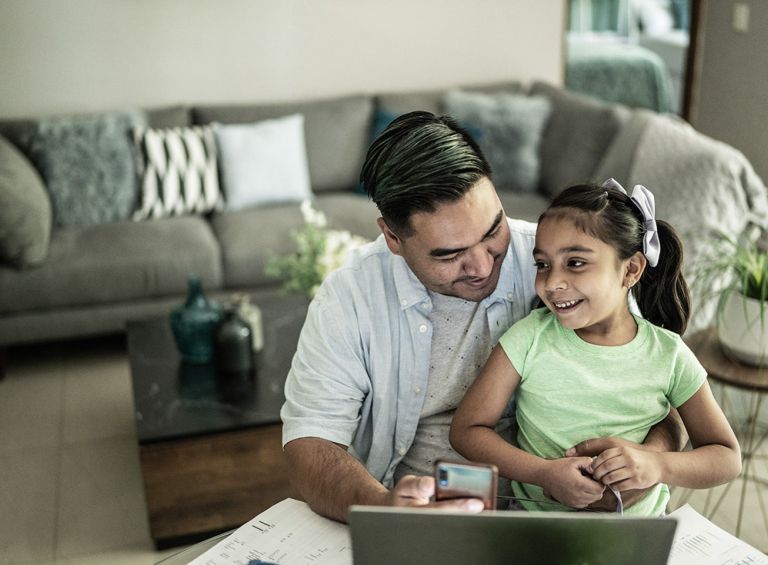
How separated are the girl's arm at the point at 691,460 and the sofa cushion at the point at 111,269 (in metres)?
2.45

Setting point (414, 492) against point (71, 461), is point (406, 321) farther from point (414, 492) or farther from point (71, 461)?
point (71, 461)

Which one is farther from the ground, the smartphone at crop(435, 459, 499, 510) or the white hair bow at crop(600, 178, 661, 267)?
the white hair bow at crop(600, 178, 661, 267)

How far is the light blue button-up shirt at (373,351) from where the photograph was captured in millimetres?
1611

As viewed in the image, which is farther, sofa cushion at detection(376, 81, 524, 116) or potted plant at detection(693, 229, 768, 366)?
sofa cushion at detection(376, 81, 524, 116)

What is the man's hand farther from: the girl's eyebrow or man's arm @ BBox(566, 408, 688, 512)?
the girl's eyebrow

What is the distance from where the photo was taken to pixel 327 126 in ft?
14.0

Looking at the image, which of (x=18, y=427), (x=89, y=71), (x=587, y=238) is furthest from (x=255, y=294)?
(x=587, y=238)

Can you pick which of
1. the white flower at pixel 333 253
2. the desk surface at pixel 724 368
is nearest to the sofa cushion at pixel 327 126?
the white flower at pixel 333 253

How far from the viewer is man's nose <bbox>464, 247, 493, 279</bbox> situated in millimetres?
1517

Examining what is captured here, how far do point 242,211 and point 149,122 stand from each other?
0.60 m

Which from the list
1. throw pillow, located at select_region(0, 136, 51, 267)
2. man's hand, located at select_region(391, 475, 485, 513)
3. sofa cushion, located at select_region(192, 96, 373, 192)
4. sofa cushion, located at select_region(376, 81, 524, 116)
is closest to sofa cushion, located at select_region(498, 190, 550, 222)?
sofa cushion, located at select_region(376, 81, 524, 116)

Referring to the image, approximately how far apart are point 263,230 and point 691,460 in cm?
255

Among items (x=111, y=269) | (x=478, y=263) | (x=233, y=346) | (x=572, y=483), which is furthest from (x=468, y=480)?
(x=111, y=269)

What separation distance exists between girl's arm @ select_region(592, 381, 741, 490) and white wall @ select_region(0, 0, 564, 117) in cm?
332
